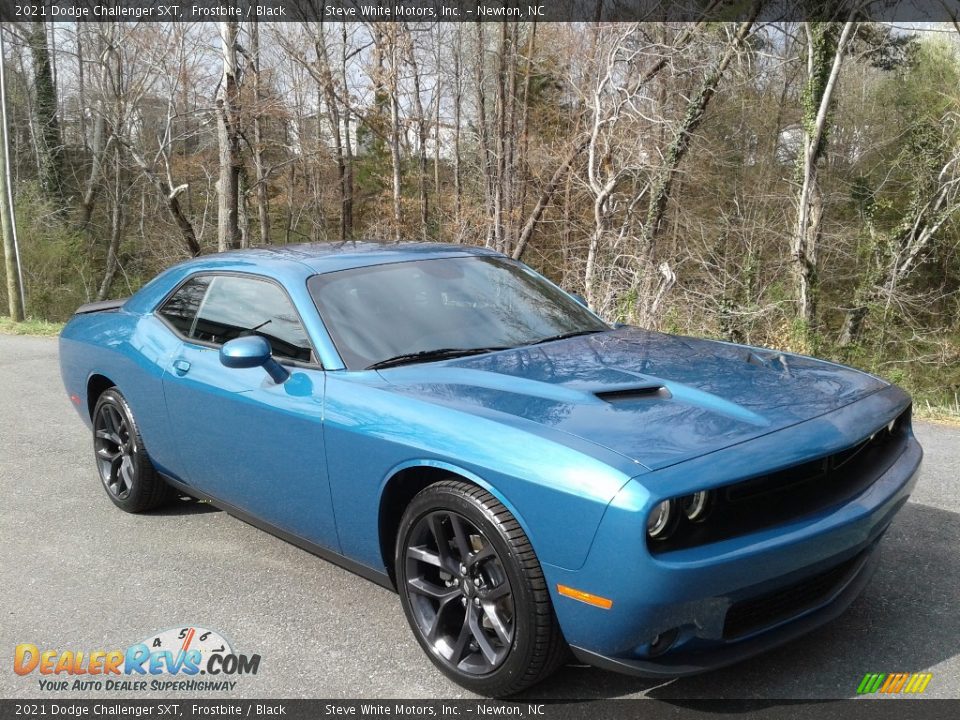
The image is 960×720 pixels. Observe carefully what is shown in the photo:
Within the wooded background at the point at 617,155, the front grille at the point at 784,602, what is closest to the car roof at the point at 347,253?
the front grille at the point at 784,602

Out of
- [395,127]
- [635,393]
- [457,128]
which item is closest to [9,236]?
[395,127]

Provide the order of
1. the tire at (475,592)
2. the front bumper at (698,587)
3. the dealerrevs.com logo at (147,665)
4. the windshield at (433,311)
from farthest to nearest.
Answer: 1. the windshield at (433,311)
2. the dealerrevs.com logo at (147,665)
3. the tire at (475,592)
4. the front bumper at (698,587)

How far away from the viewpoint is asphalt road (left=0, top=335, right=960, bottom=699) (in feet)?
→ 9.41

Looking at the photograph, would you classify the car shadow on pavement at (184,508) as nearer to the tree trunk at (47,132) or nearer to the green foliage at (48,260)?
the green foliage at (48,260)

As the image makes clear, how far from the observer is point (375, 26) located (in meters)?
24.5

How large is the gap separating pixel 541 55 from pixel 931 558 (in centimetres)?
2127

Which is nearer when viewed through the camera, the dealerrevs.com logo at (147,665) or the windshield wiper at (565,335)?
the dealerrevs.com logo at (147,665)

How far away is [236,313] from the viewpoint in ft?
13.4

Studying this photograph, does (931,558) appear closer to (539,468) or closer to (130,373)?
(539,468)

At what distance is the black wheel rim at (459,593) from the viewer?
108 inches

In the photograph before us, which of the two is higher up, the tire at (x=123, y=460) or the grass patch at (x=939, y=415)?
the tire at (x=123, y=460)

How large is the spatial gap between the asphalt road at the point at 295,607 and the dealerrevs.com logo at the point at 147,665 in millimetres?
50

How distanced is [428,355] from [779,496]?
149cm

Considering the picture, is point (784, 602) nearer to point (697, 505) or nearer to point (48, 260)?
point (697, 505)
